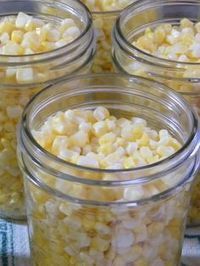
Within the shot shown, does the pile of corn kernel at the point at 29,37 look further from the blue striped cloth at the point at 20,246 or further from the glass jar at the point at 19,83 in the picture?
the blue striped cloth at the point at 20,246

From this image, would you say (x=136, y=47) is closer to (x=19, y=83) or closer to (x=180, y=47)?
(x=180, y=47)

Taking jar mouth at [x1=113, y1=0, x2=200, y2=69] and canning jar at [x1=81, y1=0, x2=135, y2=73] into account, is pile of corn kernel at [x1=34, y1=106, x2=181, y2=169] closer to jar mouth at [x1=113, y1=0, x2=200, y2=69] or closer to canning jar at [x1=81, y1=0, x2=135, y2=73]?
jar mouth at [x1=113, y1=0, x2=200, y2=69]

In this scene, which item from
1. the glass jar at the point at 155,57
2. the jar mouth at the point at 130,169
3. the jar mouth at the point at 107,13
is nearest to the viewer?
the jar mouth at the point at 130,169

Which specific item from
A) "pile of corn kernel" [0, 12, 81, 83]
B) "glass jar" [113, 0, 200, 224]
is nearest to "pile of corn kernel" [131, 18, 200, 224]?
"glass jar" [113, 0, 200, 224]

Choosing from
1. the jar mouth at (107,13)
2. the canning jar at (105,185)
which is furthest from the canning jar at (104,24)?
the canning jar at (105,185)

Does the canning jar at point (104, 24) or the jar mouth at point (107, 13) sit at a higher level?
the jar mouth at point (107, 13)

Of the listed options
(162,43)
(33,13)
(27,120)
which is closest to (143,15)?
(162,43)

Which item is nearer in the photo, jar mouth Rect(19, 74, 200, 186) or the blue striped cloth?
jar mouth Rect(19, 74, 200, 186)
